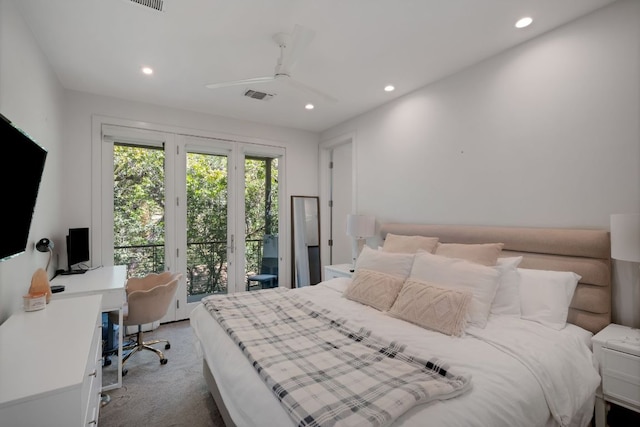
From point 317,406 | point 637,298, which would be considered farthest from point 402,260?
point 317,406

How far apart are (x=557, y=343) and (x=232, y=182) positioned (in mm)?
3901

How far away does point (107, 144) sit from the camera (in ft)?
11.7

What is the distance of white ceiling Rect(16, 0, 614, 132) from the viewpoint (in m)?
2.05

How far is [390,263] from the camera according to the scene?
8.55 feet

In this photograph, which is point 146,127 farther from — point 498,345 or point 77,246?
point 498,345

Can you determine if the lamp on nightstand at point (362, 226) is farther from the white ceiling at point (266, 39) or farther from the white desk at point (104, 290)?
the white desk at point (104, 290)

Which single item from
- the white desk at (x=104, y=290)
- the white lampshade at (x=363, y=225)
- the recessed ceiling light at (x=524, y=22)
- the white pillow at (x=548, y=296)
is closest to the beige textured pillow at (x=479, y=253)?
the white pillow at (x=548, y=296)

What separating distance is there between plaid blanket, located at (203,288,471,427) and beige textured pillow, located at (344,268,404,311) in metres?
0.41

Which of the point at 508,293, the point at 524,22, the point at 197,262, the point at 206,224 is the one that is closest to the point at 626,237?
the point at 508,293

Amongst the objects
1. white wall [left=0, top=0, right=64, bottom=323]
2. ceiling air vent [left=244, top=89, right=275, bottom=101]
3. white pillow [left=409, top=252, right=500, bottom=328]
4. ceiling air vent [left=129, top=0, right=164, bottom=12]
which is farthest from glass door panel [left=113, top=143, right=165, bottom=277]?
white pillow [left=409, top=252, right=500, bottom=328]

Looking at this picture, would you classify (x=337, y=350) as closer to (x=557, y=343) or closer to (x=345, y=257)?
(x=557, y=343)

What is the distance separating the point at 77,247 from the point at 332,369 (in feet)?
10.2

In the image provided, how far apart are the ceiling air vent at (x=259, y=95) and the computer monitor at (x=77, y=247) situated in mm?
2313

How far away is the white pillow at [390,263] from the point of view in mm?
2523
